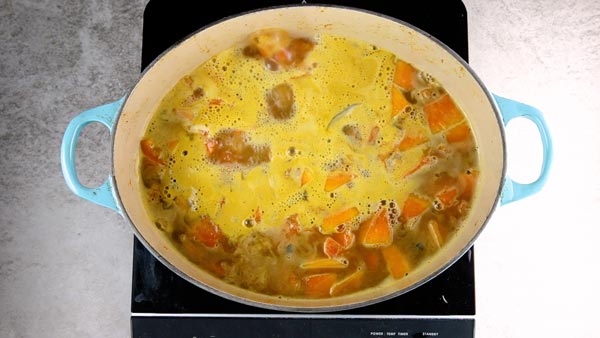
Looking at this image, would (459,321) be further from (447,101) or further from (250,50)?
(250,50)

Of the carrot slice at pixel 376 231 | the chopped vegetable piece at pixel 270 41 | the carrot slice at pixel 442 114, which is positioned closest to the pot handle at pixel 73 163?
the chopped vegetable piece at pixel 270 41

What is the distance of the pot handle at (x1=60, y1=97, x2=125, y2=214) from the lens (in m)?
1.09

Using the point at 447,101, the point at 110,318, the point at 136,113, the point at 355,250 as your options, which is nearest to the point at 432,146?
the point at 447,101

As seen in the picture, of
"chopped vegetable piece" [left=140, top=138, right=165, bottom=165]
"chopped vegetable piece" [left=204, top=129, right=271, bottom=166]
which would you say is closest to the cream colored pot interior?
"chopped vegetable piece" [left=140, top=138, right=165, bottom=165]

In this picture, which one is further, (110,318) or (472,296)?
(110,318)

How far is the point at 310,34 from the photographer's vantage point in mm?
1257

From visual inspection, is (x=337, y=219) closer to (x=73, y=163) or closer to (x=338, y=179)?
(x=338, y=179)

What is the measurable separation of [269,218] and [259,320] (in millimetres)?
166

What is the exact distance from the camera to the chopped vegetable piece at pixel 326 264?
122 centimetres

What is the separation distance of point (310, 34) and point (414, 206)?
1.09 ft

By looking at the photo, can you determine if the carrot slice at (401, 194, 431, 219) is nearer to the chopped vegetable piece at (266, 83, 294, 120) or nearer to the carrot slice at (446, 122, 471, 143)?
the carrot slice at (446, 122, 471, 143)

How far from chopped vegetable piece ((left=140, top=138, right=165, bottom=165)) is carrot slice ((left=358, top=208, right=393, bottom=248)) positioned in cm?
35

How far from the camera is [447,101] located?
4.15 ft

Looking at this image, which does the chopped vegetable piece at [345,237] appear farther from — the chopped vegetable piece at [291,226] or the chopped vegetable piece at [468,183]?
the chopped vegetable piece at [468,183]
